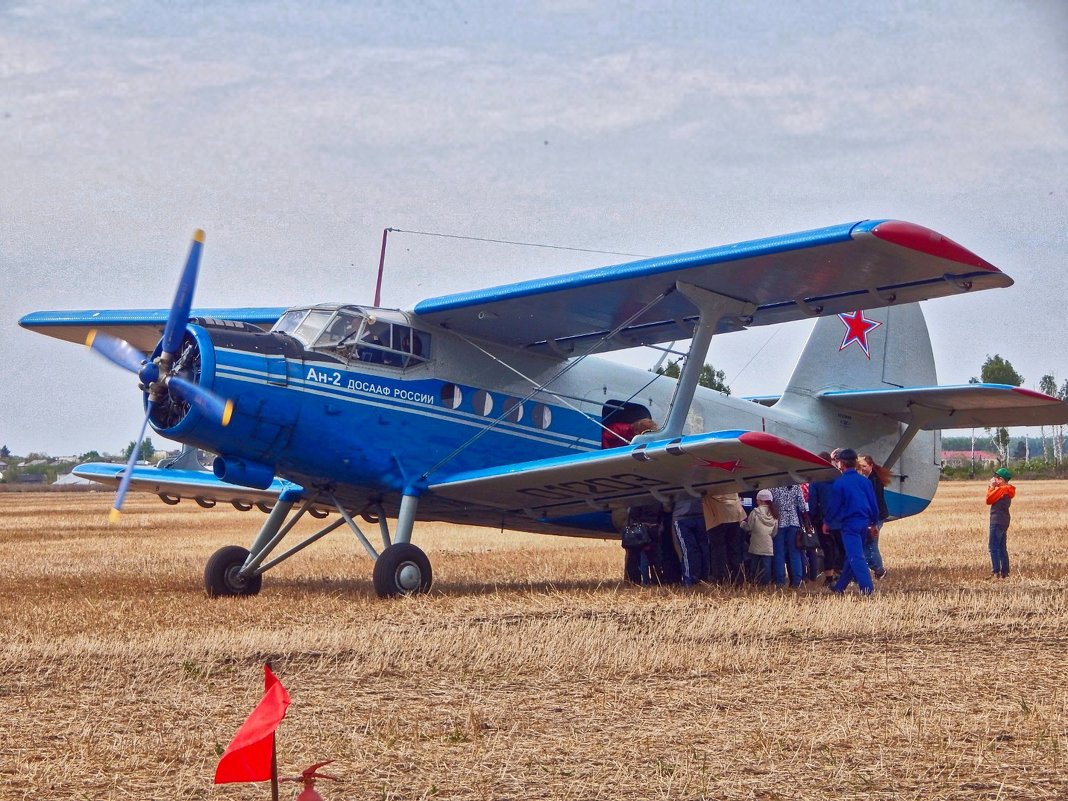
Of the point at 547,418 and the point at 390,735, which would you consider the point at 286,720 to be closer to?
the point at 390,735

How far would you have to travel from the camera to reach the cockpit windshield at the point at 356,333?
1301 centimetres

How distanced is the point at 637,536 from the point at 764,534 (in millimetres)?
1380

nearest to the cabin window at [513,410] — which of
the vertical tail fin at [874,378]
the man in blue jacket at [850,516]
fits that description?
the man in blue jacket at [850,516]

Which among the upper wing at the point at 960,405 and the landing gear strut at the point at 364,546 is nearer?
the landing gear strut at the point at 364,546

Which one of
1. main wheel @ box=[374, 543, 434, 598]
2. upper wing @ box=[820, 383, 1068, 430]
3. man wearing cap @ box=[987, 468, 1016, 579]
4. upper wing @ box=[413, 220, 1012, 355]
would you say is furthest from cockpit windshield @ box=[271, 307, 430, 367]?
man wearing cap @ box=[987, 468, 1016, 579]

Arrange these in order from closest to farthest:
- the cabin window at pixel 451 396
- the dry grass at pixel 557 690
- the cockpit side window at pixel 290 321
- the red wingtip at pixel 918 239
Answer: the dry grass at pixel 557 690, the red wingtip at pixel 918 239, the cockpit side window at pixel 290 321, the cabin window at pixel 451 396

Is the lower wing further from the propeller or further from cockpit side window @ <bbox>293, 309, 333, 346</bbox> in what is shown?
the propeller

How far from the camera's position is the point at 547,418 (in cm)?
1477

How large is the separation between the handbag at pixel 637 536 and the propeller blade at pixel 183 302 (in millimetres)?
5139

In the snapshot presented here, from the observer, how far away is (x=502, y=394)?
14.4 metres

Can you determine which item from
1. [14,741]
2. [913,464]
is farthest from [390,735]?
[913,464]

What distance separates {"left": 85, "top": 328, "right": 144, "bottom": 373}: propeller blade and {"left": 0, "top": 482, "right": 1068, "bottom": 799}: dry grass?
237cm

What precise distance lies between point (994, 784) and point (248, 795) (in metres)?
3.05

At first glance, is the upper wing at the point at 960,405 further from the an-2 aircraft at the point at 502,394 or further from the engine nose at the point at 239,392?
the engine nose at the point at 239,392
